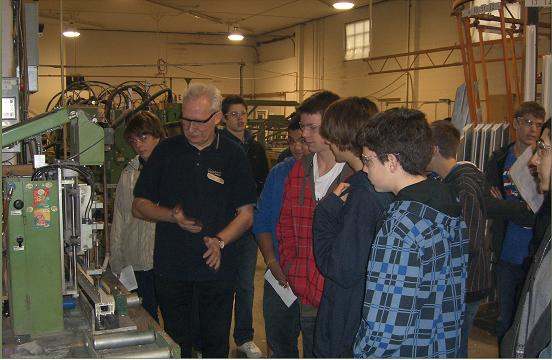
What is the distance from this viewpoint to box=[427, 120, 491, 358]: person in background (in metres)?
2.23

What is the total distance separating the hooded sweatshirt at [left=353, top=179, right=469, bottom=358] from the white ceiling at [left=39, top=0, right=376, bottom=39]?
9.82m

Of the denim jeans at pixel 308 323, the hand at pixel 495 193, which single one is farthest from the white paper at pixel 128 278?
the hand at pixel 495 193

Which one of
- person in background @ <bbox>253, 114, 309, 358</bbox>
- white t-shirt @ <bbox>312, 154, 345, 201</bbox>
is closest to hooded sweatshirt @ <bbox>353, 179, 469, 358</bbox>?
white t-shirt @ <bbox>312, 154, 345, 201</bbox>

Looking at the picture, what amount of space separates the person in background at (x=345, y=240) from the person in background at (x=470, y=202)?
0.62m

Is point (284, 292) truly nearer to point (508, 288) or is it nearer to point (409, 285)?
point (409, 285)

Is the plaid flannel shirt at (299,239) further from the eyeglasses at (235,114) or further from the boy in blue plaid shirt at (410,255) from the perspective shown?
the eyeglasses at (235,114)

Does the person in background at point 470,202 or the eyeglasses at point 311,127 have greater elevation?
the eyeglasses at point 311,127

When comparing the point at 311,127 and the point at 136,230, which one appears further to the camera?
the point at 136,230

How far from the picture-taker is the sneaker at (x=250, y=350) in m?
3.36

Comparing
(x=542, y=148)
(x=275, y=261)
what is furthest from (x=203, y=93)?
(x=542, y=148)

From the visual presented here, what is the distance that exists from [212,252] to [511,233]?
5.34 ft

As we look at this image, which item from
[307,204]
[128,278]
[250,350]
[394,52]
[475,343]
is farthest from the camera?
[394,52]

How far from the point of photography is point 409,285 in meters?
1.27

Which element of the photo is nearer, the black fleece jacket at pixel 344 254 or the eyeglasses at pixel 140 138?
the black fleece jacket at pixel 344 254
